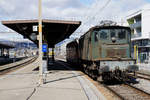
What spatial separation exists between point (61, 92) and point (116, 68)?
13.1 ft

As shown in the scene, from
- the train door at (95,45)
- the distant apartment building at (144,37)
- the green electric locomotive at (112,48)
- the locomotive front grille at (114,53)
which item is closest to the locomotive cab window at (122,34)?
the green electric locomotive at (112,48)

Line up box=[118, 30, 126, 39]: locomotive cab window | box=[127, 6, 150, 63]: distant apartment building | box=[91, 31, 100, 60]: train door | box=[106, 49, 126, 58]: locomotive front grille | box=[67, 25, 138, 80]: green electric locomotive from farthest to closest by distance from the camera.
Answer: box=[127, 6, 150, 63]: distant apartment building, box=[118, 30, 126, 39]: locomotive cab window, box=[91, 31, 100, 60]: train door, box=[106, 49, 126, 58]: locomotive front grille, box=[67, 25, 138, 80]: green electric locomotive

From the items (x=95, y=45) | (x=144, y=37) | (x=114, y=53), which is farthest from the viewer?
(x=144, y=37)

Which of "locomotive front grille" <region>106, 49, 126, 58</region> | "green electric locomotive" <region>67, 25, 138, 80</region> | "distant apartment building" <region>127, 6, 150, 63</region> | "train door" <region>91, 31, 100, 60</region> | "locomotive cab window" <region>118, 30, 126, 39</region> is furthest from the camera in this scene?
"distant apartment building" <region>127, 6, 150, 63</region>

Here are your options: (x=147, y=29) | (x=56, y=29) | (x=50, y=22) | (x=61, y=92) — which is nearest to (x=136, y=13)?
(x=147, y=29)

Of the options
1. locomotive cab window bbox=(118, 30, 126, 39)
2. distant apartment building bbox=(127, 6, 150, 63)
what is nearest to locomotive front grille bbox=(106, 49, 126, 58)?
locomotive cab window bbox=(118, 30, 126, 39)

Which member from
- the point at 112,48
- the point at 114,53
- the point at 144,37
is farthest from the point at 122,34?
the point at 144,37

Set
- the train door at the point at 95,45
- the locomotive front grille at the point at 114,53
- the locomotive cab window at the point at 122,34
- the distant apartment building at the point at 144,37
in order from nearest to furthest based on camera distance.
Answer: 1. the locomotive front grille at the point at 114,53
2. the train door at the point at 95,45
3. the locomotive cab window at the point at 122,34
4. the distant apartment building at the point at 144,37

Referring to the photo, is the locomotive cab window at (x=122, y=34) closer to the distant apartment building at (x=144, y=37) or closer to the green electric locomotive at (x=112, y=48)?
the green electric locomotive at (x=112, y=48)

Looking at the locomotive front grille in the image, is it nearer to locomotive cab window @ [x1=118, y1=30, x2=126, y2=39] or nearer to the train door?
Result: the train door

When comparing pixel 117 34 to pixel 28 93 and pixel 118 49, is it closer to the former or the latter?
pixel 118 49

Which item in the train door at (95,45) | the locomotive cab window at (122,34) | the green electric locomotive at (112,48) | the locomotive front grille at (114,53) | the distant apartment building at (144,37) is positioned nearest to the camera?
the green electric locomotive at (112,48)

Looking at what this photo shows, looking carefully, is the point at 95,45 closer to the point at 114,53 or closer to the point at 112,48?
the point at 112,48

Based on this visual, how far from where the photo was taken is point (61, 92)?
28.0 feet
